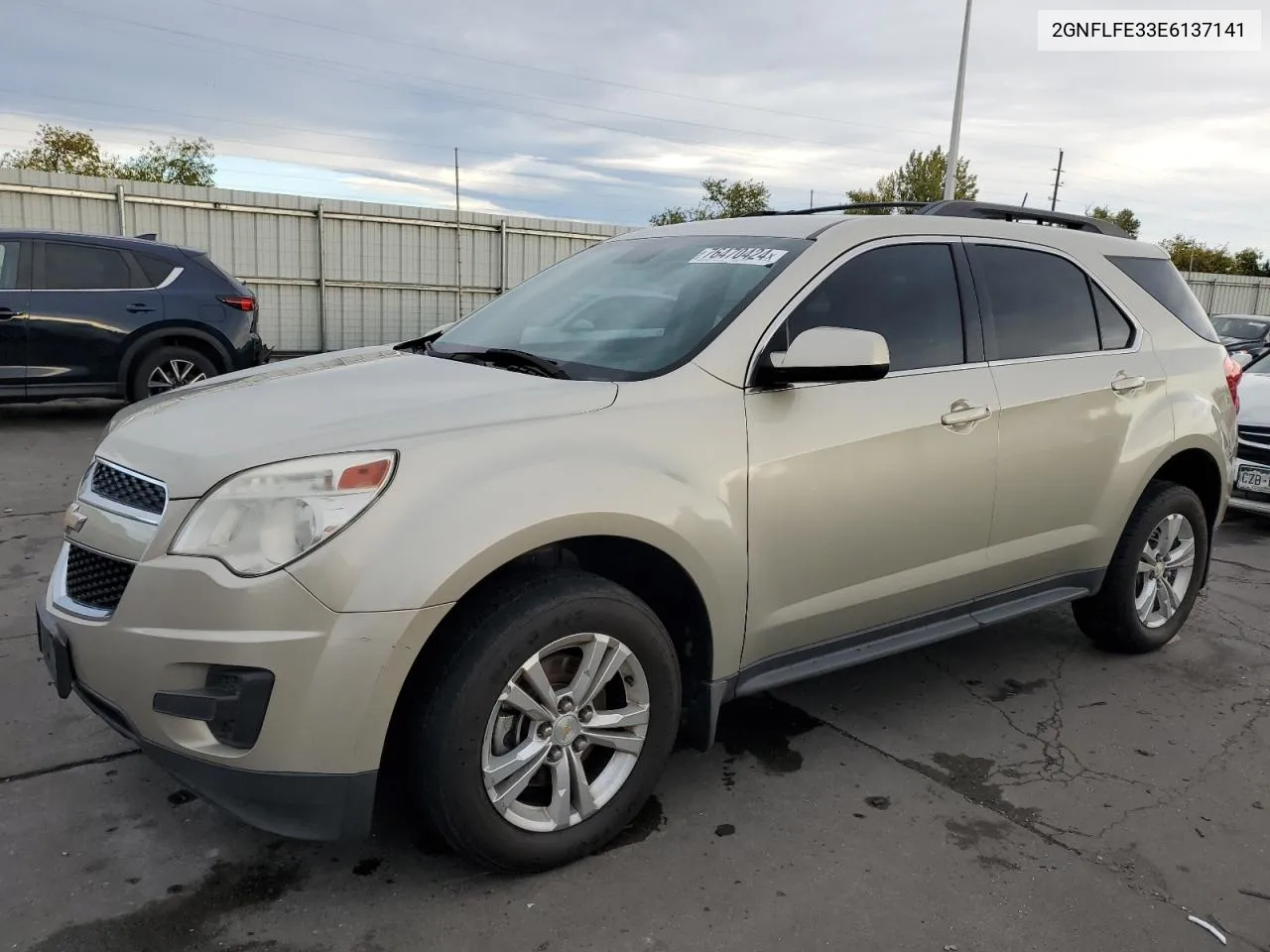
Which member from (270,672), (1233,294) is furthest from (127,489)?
(1233,294)

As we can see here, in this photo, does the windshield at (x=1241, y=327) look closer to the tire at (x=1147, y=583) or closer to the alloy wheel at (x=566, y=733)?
the tire at (x=1147, y=583)

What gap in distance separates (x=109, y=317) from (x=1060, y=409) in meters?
Result: 7.89

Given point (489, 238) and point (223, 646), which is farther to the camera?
point (489, 238)

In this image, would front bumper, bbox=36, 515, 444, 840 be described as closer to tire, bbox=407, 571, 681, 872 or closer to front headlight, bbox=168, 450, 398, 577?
front headlight, bbox=168, 450, 398, 577

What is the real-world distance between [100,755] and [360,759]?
140cm

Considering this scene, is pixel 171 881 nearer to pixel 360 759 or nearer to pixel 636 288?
pixel 360 759

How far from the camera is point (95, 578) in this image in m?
2.51

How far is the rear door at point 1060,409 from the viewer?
3.60 meters

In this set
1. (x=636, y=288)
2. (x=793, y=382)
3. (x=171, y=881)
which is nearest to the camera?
(x=171, y=881)

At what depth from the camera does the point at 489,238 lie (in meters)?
17.4

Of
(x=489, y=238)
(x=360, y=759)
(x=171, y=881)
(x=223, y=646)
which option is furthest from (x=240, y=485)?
(x=489, y=238)

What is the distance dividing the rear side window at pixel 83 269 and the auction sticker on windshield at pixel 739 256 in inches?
280

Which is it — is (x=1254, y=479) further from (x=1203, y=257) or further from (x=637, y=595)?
(x=1203, y=257)

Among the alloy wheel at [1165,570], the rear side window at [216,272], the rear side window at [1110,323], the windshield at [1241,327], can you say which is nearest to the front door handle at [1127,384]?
the rear side window at [1110,323]
